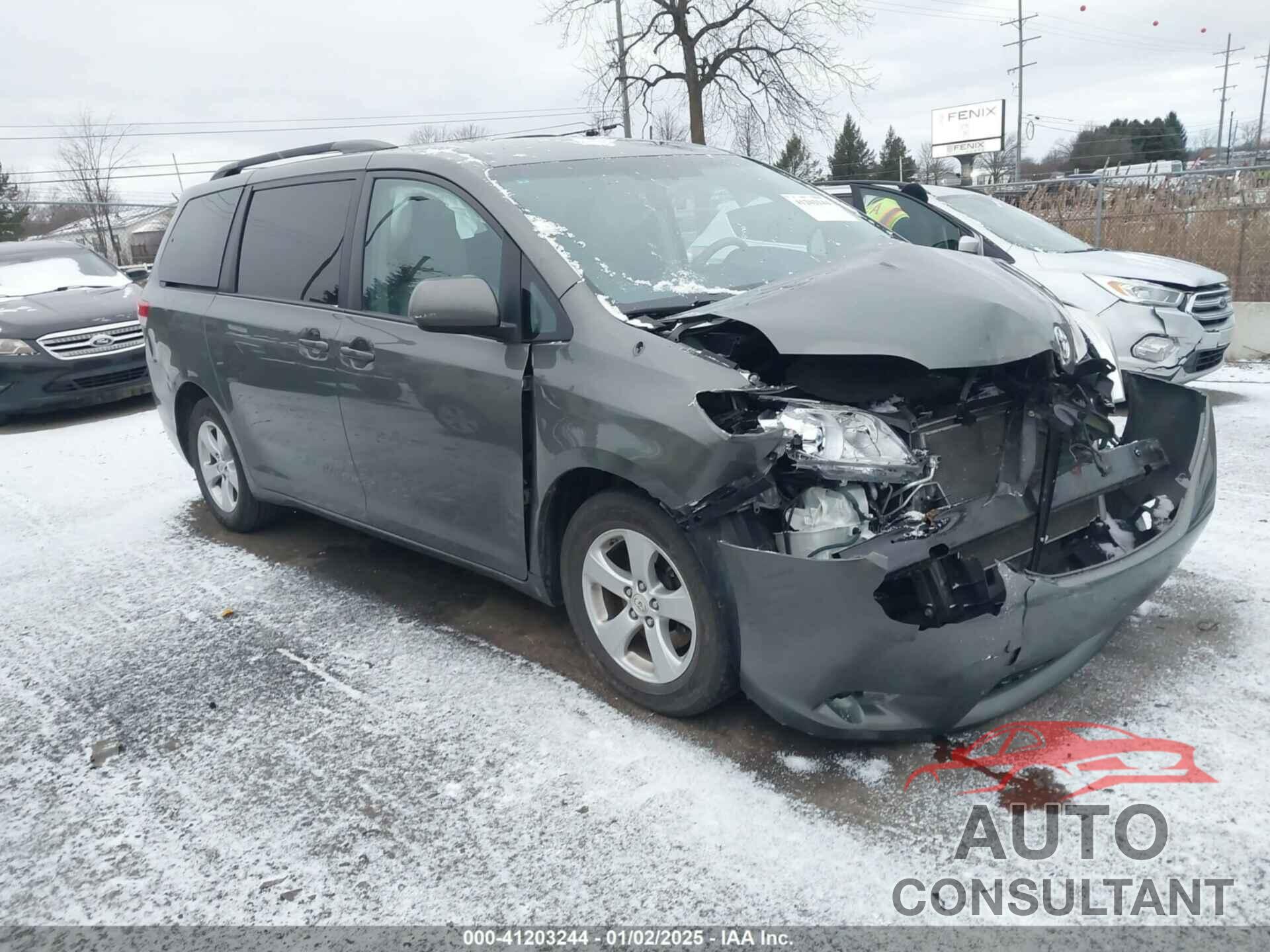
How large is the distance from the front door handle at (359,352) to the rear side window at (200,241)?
1.45 m

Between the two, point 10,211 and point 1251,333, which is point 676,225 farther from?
point 10,211

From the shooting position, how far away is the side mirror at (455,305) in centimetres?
329

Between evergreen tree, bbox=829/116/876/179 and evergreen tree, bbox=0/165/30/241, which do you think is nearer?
evergreen tree, bbox=0/165/30/241

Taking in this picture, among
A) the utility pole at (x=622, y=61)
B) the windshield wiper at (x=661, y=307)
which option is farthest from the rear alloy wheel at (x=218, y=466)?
the utility pole at (x=622, y=61)

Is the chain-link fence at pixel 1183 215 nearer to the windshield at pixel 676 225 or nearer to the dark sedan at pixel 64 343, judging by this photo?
the windshield at pixel 676 225

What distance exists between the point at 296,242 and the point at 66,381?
20.3ft

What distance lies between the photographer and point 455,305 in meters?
3.29

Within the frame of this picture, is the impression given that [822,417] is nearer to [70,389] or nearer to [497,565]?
[497,565]

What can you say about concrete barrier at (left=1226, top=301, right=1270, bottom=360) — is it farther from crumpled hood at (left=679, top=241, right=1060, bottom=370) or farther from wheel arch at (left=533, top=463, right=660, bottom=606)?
wheel arch at (left=533, top=463, right=660, bottom=606)

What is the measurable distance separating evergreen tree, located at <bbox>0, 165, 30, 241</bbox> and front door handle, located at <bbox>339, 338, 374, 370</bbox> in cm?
5050

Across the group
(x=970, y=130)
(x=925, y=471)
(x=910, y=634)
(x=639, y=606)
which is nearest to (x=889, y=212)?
(x=925, y=471)

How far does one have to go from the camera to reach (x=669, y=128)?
32000 millimetres

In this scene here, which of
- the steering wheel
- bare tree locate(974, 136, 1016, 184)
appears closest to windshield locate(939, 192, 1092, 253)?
the steering wheel

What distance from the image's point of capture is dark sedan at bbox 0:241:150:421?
9234 mm
